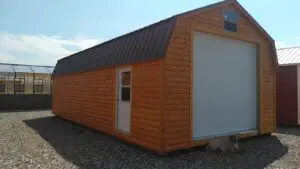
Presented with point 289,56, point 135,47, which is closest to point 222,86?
point 135,47

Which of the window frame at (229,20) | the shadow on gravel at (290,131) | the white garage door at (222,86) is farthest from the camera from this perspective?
the shadow on gravel at (290,131)

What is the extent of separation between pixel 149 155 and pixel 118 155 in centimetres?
75

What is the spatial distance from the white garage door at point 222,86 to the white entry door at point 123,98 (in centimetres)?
200

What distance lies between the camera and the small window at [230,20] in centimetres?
735

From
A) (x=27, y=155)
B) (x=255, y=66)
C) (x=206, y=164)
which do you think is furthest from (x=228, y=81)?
(x=27, y=155)

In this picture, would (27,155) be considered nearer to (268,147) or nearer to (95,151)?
(95,151)

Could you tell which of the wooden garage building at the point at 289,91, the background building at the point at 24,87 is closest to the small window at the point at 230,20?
the wooden garage building at the point at 289,91

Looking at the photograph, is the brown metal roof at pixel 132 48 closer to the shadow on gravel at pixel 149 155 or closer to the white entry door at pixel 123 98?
the white entry door at pixel 123 98

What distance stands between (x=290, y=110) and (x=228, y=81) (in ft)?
19.8

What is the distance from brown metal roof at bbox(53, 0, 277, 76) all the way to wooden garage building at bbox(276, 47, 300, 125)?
3933 millimetres

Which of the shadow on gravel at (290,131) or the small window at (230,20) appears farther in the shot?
the shadow on gravel at (290,131)

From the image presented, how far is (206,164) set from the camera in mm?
5352

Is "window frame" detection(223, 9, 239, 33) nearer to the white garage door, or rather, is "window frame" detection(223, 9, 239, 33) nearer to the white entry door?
the white garage door

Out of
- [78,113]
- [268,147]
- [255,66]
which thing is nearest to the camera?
[268,147]
